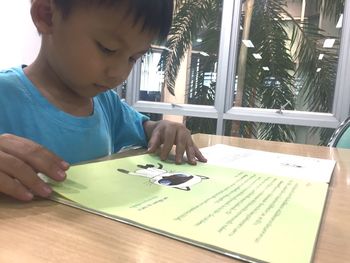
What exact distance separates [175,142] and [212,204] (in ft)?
1.05

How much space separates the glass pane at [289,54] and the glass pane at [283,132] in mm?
117

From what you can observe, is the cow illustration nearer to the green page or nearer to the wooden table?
the green page

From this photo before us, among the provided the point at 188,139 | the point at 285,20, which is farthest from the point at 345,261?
the point at 285,20

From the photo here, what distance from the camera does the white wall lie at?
1910 mm

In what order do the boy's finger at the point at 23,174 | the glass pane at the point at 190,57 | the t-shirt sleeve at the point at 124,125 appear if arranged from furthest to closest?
1. the glass pane at the point at 190,57
2. the t-shirt sleeve at the point at 124,125
3. the boy's finger at the point at 23,174

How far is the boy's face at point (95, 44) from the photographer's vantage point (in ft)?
1.79

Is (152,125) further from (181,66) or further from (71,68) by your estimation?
(181,66)

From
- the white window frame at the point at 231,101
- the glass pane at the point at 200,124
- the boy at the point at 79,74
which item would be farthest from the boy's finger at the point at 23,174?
the glass pane at the point at 200,124

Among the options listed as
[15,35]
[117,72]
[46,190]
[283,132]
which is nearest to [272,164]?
[117,72]

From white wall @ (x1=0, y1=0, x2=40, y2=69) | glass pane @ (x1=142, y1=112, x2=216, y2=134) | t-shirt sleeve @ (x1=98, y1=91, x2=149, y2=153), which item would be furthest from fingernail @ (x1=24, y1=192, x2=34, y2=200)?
glass pane @ (x1=142, y1=112, x2=216, y2=134)

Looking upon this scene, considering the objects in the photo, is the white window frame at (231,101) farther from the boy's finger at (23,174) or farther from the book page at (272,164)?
the boy's finger at (23,174)

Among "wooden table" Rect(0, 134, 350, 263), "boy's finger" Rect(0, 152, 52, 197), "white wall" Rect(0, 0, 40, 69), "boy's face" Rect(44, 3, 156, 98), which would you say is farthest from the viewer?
"white wall" Rect(0, 0, 40, 69)

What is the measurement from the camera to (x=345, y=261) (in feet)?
0.88

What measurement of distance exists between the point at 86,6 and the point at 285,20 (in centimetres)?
189
